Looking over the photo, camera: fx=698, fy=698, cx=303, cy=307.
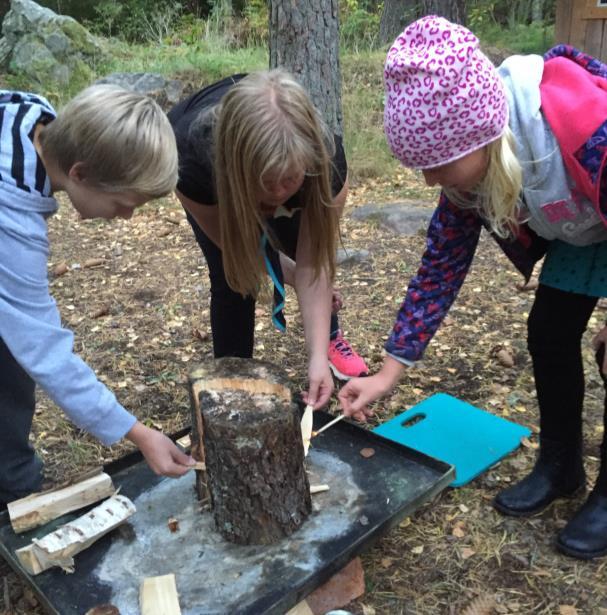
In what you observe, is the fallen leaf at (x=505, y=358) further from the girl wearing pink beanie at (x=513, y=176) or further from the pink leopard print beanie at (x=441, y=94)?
the pink leopard print beanie at (x=441, y=94)

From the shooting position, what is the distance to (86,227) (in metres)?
4.96

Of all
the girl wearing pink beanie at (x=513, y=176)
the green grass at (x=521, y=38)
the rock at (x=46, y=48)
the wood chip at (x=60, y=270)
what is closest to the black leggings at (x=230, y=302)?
the girl wearing pink beanie at (x=513, y=176)

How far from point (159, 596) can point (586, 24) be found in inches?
226

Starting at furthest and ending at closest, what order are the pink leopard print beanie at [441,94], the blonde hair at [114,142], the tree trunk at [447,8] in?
1. the tree trunk at [447,8]
2. the blonde hair at [114,142]
3. the pink leopard print beanie at [441,94]

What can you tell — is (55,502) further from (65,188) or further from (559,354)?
(559,354)

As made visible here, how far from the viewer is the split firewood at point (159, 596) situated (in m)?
1.59

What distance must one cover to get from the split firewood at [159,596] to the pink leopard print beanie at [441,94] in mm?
1134

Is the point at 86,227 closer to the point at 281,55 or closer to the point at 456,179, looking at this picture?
the point at 281,55

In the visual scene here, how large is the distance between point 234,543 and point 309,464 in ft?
1.27

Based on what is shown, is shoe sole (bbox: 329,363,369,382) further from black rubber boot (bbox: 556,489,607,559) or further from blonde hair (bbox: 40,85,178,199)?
blonde hair (bbox: 40,85,178,199)

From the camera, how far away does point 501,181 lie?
143cm

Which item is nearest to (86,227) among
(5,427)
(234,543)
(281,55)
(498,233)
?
(281,55)

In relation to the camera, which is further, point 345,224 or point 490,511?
point 345,224

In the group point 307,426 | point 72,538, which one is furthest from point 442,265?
point 72,538
